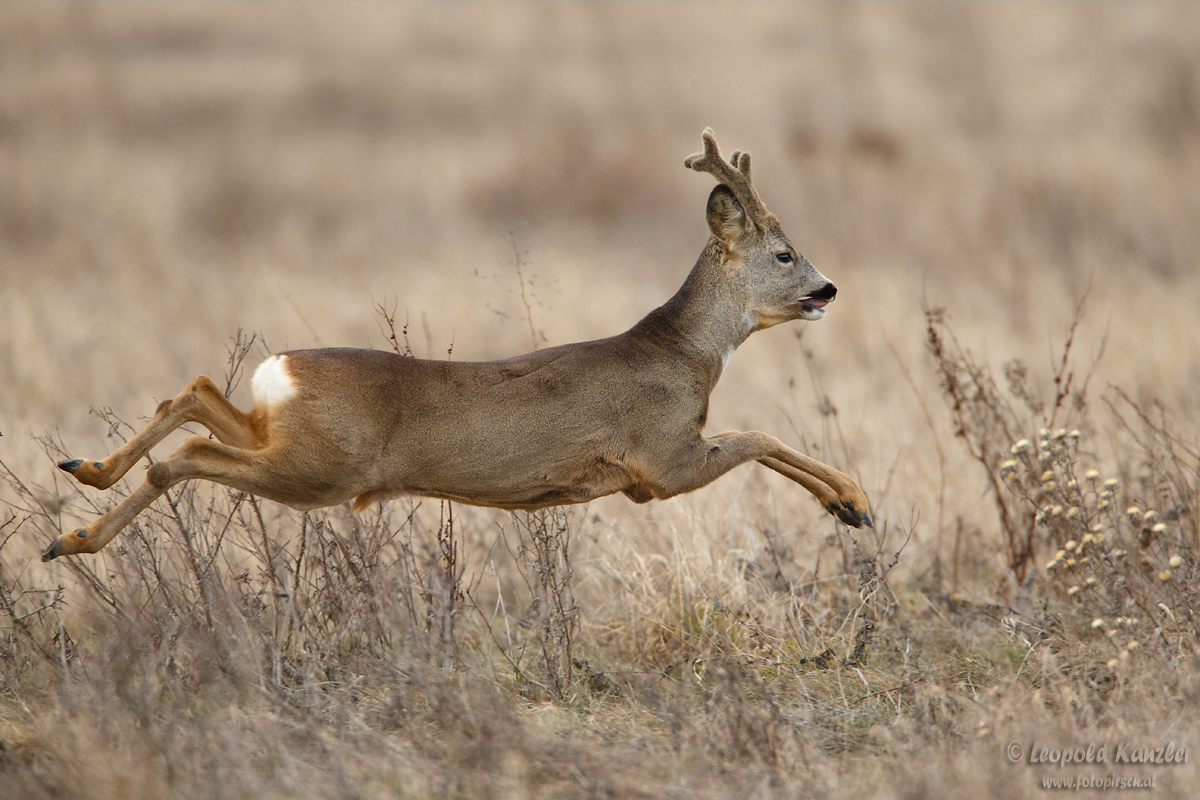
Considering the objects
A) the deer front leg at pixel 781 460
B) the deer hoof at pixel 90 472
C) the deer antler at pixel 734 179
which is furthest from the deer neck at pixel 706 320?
the deer hoof at pixel 90 472

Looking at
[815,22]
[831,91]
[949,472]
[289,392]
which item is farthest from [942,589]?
[815,22]

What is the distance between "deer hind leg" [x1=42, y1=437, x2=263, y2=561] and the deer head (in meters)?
2.22

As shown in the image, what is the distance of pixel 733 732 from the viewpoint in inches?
165

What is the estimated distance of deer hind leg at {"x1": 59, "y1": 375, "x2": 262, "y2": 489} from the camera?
4.14 metres

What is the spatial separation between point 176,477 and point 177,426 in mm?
334

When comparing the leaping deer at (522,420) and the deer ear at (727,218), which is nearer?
the leaping deer at (522,420)

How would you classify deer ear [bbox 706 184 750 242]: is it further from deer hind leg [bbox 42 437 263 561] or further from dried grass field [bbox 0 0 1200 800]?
deer hind leg [bbox 42 437 263 561]

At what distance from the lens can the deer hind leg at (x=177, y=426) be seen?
414 cm

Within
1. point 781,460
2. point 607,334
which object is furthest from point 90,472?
point 607,334

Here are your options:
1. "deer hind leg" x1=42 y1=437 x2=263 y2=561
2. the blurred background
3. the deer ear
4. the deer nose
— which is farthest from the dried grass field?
the deer nose

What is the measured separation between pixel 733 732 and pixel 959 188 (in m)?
14.2

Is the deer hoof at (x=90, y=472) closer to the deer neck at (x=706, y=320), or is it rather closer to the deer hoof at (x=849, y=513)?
the deer neck at (x=706, y=320)

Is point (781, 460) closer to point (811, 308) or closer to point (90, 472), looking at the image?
point (811, 308)

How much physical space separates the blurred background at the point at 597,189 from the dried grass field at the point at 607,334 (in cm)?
9
